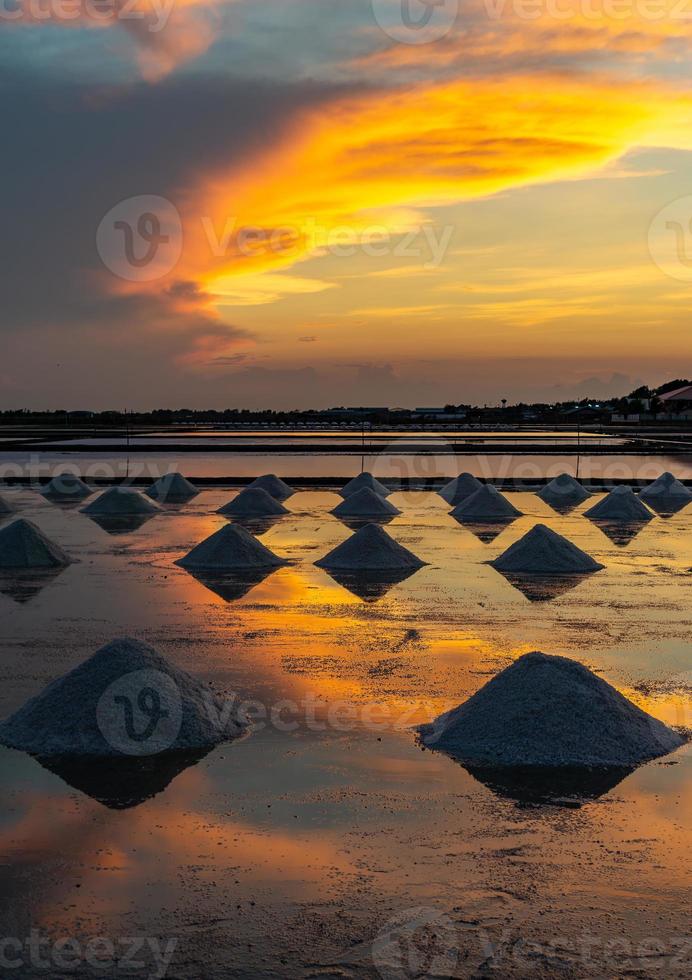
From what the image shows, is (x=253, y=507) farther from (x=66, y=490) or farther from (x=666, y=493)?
(x=666, y=493)

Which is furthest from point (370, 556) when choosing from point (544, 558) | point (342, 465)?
point (342, 465)

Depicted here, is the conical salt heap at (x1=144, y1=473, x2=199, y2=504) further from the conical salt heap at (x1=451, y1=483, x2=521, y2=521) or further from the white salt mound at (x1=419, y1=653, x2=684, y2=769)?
→ the white salt mound at (x1=419, y1=653, x2=684, y2=769)

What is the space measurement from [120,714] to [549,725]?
264 cm

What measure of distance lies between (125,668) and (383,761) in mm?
1787

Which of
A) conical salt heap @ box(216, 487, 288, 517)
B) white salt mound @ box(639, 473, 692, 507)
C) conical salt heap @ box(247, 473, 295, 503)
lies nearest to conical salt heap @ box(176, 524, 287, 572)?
conical salt heap @ box(216, 487, 288, 517)

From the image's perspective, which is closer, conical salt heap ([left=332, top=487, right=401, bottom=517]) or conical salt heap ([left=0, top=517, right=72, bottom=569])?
conical salt heap ([left=0, top=517, right=72, bottom=569])

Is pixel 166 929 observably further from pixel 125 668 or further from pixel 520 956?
pixel 125 668

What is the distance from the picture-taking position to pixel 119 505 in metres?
22.0

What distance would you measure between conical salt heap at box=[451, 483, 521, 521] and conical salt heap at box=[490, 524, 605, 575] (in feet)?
19.6

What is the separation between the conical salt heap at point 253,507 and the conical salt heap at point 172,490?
3.50 meters

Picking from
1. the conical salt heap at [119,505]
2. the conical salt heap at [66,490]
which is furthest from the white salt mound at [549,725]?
the conical salt heap at [66,490]

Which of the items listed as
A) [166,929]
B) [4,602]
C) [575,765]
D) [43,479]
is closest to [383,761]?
[575,765]

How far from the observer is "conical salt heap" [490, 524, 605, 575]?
47.8 ft

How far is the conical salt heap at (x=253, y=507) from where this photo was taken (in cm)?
2141
